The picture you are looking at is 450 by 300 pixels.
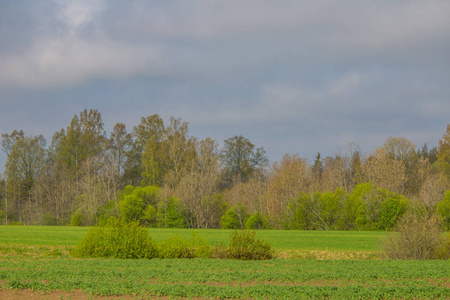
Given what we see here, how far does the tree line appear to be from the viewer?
2347 inches

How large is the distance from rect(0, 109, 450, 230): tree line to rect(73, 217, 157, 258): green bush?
3725cm

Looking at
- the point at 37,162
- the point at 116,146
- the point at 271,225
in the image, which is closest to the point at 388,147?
the point at 271,225

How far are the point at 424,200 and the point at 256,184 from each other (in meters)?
31.6

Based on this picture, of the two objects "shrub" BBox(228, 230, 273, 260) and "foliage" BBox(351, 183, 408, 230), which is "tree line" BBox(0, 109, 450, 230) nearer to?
"foliage" BBox(351, 183, 408, 230)

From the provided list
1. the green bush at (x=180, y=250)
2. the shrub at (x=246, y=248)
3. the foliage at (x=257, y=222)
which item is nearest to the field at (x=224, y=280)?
the shrub at (x=246, y=248)

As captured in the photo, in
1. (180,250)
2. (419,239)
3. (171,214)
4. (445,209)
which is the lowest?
(180,250)

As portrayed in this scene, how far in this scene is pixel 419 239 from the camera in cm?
2389

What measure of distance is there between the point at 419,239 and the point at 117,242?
1671 centimetres

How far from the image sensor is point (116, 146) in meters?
93.1

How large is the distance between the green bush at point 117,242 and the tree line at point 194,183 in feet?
122

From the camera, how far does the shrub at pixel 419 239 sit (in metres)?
23.5

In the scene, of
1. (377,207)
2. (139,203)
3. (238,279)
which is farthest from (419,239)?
(139,203)

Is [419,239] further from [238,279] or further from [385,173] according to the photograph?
[385,173]

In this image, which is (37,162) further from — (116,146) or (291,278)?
(291,278)
